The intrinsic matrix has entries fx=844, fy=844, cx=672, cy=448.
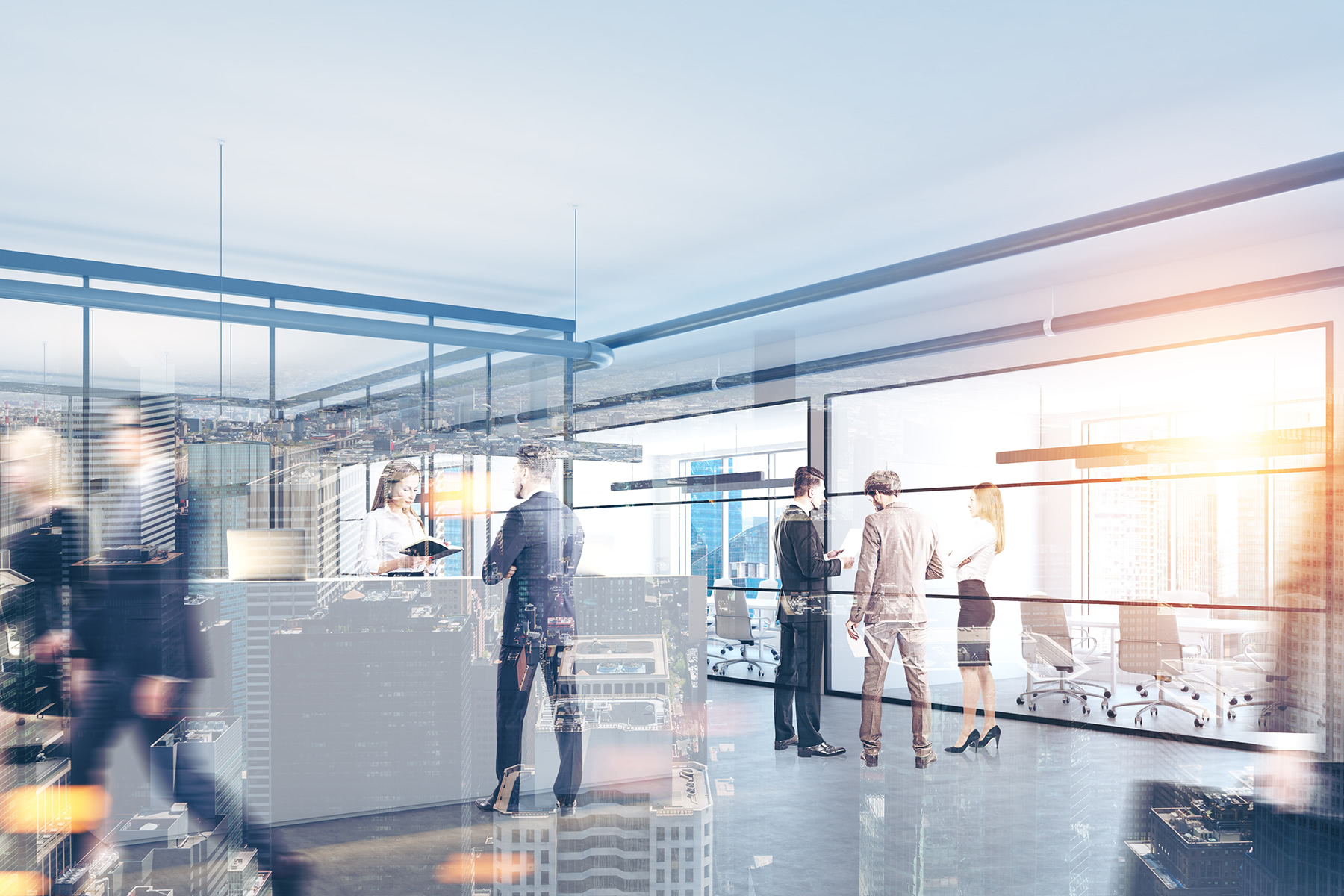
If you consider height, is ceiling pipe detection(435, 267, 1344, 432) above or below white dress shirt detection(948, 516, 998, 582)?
above

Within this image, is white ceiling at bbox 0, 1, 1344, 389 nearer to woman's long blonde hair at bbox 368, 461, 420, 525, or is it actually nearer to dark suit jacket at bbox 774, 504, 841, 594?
woman's long blonde hair at bbox 368, 461, 420, 525

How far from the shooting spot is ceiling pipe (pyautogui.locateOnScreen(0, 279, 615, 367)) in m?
4.23

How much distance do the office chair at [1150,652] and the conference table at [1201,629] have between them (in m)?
0.06

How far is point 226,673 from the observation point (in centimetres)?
397

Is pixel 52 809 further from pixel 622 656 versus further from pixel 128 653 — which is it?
pixel 622 656

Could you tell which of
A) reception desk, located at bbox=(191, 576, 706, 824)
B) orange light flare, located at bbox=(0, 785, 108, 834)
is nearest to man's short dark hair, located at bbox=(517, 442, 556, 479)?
reception desk, located at bbox=(191, 576, 706, 824)

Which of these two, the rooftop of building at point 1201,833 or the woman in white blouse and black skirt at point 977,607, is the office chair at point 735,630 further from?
the rooftop of building at point 1201,833

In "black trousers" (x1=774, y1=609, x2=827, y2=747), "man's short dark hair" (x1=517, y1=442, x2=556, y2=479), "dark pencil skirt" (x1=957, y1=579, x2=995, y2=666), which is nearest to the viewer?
"dark pencil skirt" (x1=957, y1=579, x2=995, y2=666)

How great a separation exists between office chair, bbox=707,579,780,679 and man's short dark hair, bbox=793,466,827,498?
96cm

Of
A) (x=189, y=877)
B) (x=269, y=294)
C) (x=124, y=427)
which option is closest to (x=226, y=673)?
(x=189, y=877)

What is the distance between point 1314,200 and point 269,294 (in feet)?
18.2

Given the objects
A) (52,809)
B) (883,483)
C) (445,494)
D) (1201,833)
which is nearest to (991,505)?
(883,483)

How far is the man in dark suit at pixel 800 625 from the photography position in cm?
569

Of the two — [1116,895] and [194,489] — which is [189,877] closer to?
[194,489]
